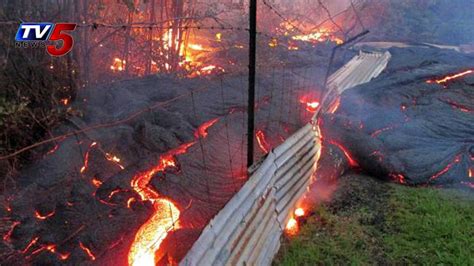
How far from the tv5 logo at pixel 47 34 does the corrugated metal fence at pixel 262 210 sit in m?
4.23

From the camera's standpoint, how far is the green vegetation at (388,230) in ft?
15.8

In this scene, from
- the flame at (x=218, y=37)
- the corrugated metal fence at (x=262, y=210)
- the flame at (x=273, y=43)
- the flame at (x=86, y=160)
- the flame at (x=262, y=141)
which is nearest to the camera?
the corrugated metal fence at (x=262, y=210)

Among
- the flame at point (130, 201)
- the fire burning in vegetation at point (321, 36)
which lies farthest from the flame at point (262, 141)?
the fire burning in vegetation at point (321, 36)

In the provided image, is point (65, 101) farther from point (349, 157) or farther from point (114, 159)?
point (349, 157)

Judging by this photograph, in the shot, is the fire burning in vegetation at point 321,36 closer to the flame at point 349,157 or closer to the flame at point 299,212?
the flame at point 349,157

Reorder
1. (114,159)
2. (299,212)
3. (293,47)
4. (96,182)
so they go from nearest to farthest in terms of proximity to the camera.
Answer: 1. (96,182)
2. (299,212)
3. (114,159)
4. (293,47)

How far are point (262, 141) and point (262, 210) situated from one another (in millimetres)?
2631

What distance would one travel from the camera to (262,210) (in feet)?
15.2

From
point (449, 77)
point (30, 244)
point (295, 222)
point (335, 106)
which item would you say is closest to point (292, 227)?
point (295, 222)

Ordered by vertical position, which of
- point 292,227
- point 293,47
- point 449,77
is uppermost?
point 293,47

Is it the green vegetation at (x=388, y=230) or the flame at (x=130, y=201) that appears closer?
the green vegetation at (x=388, y=230)

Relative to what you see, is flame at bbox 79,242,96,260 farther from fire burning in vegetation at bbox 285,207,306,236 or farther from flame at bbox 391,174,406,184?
flame at bbox 391,174,406,184

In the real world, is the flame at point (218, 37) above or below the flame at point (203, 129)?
above

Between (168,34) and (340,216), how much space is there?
10.1 m
